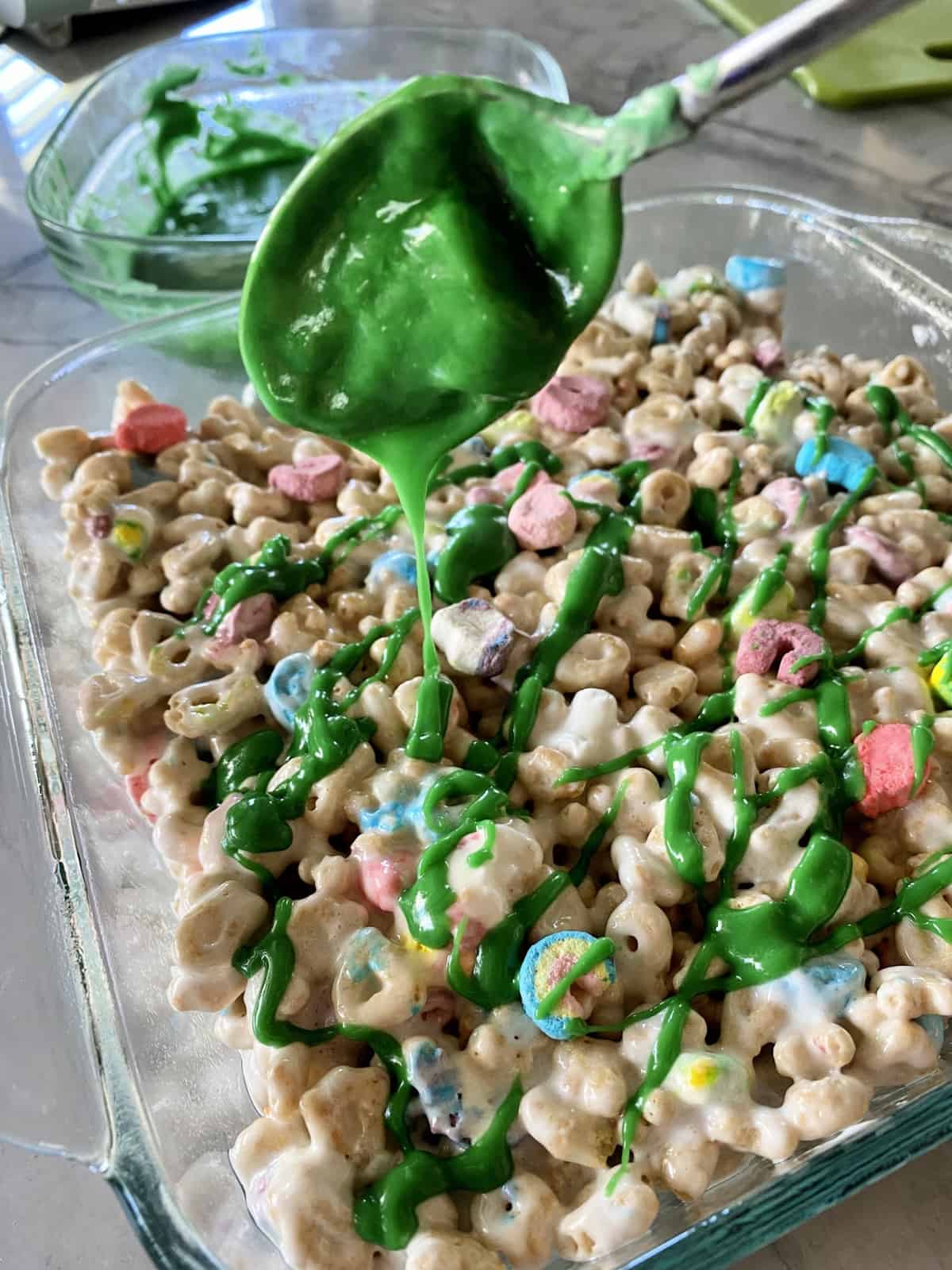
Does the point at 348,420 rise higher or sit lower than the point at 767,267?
higher

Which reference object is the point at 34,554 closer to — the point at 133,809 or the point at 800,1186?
the point at 133,809

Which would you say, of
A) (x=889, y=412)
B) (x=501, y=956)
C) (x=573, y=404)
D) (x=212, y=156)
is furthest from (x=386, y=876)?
(x=212, y=156)

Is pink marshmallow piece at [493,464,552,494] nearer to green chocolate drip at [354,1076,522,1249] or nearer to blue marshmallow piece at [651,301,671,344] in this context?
blue marshmallow piece at [651,301,671,344]

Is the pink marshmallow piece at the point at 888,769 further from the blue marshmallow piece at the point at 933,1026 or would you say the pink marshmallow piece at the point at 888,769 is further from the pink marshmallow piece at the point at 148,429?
the pink marshmallow piece at the point at 148,429

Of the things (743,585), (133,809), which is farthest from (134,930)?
(743,585)

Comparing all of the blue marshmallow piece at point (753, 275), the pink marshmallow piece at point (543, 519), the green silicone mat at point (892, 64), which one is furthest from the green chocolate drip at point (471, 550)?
the green silicone mat at point (892, 64)
